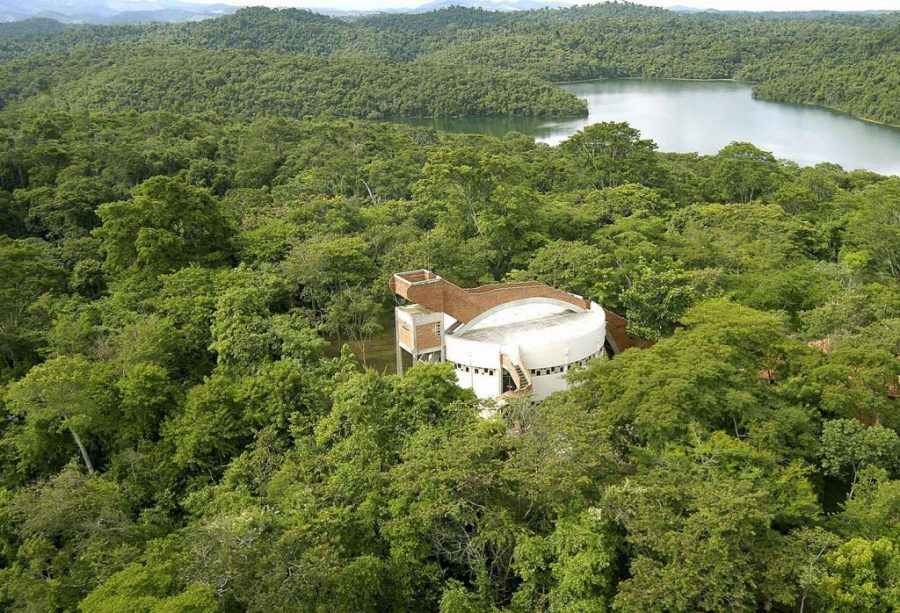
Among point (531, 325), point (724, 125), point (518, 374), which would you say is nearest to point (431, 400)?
point (518, 374)

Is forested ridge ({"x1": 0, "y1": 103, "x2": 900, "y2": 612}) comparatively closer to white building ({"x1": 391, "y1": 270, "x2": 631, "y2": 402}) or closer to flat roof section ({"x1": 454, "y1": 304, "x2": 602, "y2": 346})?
white building ({"x1": 391, "y1": 270, "x2": 631, "y2": 402})

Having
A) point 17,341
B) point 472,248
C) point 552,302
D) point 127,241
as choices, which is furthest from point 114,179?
point 552,302

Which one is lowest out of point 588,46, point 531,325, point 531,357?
point 531,357

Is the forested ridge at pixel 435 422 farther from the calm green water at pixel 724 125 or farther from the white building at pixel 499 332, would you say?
the calm green water at pixel 724 125

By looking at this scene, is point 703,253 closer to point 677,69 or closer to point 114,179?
point 114,179

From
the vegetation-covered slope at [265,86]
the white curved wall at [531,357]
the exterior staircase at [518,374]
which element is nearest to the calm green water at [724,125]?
the vegetation-covered slope at [265,86]

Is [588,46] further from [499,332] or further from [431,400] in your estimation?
[431,400]
